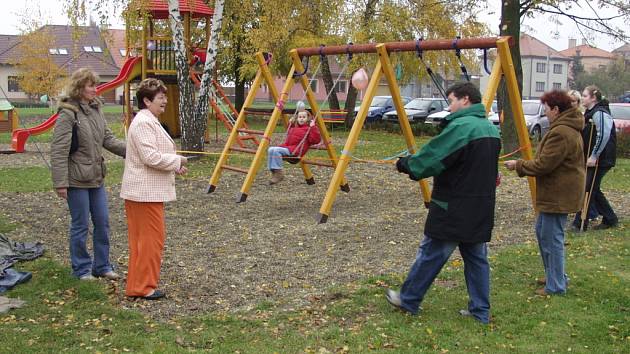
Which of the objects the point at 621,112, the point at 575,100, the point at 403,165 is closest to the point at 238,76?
the point at 621,112

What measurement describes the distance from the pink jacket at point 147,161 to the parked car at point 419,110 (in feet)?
76.9

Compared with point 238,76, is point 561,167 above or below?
below

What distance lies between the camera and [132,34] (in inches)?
701

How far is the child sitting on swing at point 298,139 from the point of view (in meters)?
9.73

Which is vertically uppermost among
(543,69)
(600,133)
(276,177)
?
(543,69)

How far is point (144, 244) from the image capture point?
5.26 meters

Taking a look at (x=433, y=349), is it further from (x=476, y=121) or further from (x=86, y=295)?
(x=86, y=295)

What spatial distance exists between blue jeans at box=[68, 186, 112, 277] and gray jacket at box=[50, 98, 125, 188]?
0.35 ft

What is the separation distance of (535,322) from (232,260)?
290cm

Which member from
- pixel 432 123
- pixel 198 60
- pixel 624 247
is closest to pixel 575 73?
pixel 432 123

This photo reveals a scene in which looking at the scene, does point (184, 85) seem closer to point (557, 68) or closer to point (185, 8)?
point (185, 8)

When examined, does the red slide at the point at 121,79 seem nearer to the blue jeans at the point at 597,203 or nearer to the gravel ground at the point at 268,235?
the gravel ground at the point at 268,235

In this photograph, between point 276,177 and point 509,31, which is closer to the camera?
point 276,177

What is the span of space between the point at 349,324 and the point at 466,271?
2.97ft
